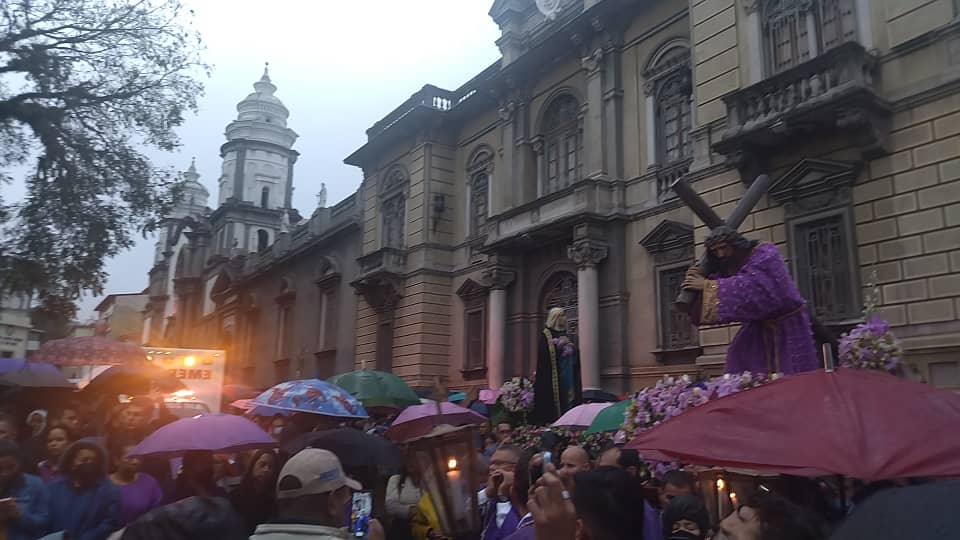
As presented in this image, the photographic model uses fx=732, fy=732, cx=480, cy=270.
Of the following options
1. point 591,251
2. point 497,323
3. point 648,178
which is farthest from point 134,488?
point 497,323

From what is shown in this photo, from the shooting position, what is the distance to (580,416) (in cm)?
924

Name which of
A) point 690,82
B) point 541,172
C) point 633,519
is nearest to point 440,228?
point 541,172

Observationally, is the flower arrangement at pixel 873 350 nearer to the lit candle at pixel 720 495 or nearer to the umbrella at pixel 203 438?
the lit candle at pixel 720 495

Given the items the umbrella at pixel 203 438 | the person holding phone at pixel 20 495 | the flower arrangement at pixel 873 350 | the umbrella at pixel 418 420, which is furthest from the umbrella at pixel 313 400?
the flower arrangement at pixel 873 350

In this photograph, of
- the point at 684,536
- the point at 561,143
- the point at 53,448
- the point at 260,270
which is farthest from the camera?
the point at 260,270

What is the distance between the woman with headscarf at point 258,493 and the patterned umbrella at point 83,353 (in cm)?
849

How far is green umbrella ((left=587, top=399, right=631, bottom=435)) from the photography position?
841 centimetres

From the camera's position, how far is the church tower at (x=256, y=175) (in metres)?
42.5

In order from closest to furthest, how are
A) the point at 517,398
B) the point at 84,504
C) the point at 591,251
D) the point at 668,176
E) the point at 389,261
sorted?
the point at 84,504 → the point at 517,398 → the point at 668,176 → the point at 591,251 → the point at 389,261

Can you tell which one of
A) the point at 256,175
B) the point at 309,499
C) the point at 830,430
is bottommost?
the point at 309,499

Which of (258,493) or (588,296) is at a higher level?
(588,296)

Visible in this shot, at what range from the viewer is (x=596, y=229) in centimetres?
1560

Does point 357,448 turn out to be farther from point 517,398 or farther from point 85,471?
point 517,398

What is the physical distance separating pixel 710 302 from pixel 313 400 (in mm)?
5172
